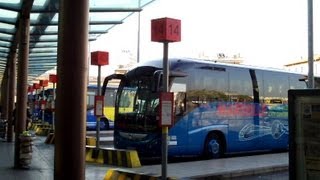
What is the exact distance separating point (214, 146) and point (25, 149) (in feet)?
18.9

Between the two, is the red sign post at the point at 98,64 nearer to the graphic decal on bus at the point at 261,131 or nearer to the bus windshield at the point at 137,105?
the bus windshield at the point at 137,105

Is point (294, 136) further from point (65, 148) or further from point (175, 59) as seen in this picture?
point (175, 59)

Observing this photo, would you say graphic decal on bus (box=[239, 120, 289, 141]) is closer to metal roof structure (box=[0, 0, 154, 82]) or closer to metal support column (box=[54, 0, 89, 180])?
metal roof structure (box=[0, 0, 154, 82])

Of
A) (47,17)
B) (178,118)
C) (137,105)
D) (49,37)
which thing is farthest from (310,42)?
(49,37)

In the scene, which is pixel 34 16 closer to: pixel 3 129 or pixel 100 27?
pixel 100 27

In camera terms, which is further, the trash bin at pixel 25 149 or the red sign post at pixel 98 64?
the red sign post at pixel 98 64

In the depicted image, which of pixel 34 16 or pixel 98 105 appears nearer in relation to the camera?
pixel 98 105

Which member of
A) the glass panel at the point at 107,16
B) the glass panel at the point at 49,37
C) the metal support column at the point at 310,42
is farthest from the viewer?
the glass panel at the point at 49,37

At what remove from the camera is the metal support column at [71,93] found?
6.59 metres

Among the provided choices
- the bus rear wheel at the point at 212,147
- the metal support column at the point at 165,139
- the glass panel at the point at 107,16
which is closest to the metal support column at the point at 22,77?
the glass panel at the point at 107,16

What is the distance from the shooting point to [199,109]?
14.5 metres

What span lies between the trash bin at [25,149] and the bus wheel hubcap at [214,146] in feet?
18.1

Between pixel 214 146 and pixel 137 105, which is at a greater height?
pixel 137 105

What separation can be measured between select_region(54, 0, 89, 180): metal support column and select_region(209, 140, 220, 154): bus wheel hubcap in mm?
8667
